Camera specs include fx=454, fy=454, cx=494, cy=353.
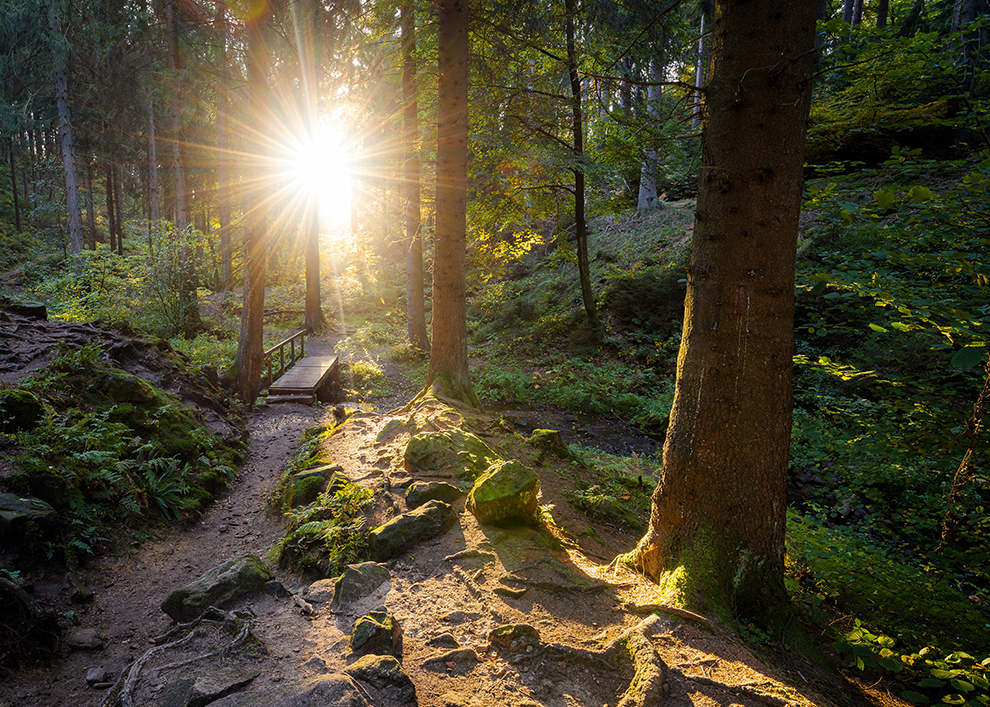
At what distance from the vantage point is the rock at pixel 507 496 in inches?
157

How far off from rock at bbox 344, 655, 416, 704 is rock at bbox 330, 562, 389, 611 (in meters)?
0.82

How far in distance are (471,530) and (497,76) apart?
912 cm

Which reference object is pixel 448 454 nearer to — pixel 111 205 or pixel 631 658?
pixel 631 658

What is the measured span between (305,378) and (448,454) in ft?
22.7

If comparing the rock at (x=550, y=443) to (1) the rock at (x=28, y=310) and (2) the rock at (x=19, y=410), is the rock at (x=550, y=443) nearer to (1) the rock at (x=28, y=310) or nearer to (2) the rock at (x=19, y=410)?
(2) the rock at (x=19, y=410)

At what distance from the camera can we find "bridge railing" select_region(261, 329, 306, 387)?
11.3 metres

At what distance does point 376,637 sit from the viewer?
266 centimetres

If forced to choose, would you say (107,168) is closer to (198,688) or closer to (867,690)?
(198,688)

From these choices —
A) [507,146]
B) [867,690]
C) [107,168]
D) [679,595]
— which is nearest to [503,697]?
[679,595]

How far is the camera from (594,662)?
257cm

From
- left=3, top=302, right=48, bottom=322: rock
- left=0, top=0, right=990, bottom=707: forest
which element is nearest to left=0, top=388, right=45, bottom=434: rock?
left=0, top=0, right=990, bottom=707: forest

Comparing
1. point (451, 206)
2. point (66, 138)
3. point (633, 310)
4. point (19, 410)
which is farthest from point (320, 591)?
point (66, 138)

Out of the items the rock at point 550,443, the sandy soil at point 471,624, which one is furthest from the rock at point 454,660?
the rock at point 550,443

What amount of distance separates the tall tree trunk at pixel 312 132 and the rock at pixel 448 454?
40.1 ft
